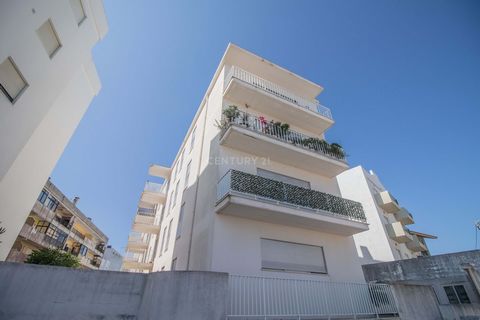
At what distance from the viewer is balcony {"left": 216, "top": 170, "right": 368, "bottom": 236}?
28.4 feet

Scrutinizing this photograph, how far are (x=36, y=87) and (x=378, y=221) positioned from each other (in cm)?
2588

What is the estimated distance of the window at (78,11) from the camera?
9.93 m

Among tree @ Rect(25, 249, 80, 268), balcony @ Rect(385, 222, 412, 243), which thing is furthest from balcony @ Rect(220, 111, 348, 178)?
balcony @ Rect(385, 222, 412, 243)

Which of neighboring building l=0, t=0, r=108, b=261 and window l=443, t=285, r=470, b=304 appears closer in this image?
neighboring building l=0, t=0, r=108, b=261

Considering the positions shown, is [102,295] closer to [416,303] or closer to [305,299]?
[305,299]

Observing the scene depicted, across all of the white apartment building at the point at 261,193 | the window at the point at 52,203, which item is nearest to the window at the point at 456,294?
the white apartment building at the point at 261,193

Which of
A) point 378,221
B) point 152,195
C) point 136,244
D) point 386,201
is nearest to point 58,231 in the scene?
point 136,244

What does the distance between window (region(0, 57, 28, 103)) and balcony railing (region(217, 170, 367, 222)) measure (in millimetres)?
7887

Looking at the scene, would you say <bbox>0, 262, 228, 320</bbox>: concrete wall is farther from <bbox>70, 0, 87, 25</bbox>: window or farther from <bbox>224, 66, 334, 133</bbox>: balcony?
<bbox>70, 0, 87, 25</bbox>: window

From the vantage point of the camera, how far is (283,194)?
960 centimetres

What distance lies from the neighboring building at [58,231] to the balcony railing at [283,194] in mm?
20042

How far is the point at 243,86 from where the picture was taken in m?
12.2

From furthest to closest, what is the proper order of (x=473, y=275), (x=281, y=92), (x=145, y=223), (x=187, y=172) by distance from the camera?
(x=145, y=223) < (x=187, y=172) < (x=281, y=92) < (x=473, y=275)

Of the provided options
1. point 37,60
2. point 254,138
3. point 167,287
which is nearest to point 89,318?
point 167,287
